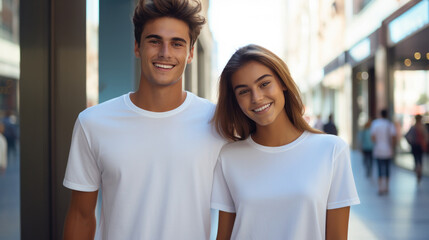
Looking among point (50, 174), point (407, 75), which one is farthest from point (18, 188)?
point (407, 75)

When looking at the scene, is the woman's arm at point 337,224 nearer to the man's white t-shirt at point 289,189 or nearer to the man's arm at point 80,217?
the man's white t-shirt at point 289,189

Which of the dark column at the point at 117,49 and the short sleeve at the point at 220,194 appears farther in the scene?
the dark column at the point at 117,49

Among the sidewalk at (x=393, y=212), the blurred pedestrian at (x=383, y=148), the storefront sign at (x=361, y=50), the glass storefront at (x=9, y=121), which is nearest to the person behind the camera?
the glass storefront at (x=9, y=121)

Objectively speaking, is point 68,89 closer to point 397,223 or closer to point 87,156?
point 87,156

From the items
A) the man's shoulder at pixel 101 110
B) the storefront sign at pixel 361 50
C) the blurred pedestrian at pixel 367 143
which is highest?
the storefront sign at pixel 361 50

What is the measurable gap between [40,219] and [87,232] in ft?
3.11

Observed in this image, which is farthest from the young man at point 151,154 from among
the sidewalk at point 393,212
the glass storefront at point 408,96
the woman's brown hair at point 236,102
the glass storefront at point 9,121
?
the glass storefront at point 408,96

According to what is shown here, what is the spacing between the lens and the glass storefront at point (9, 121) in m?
2.89

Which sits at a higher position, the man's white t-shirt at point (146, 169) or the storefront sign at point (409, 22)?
the storefront sign at point (409, 22)

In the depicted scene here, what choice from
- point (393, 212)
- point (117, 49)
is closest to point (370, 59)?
point (393, 212)

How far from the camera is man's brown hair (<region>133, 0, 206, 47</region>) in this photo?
218cm

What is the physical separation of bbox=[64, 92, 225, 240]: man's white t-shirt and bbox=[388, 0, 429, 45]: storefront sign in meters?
11.7

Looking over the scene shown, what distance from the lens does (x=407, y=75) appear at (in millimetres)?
15633

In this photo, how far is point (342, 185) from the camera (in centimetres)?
213
